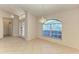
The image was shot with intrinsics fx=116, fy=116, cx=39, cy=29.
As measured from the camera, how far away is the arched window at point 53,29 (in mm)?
3530

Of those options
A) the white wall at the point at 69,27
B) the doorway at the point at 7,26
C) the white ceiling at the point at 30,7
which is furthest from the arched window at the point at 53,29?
the doorway at the point at 7,26

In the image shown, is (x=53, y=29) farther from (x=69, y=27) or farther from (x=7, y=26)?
(x=7, y=26)

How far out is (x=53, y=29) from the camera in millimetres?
3449

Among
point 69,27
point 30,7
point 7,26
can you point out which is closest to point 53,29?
point 69,27

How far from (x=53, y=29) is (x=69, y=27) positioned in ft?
2.70

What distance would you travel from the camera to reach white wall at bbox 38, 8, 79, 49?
373 cm

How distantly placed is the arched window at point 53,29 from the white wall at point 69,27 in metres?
0.15

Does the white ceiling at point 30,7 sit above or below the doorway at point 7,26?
above

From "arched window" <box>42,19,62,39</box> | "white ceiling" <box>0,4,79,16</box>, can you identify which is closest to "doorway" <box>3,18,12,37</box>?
"white ceiling" <box>0,4,79,16</box>

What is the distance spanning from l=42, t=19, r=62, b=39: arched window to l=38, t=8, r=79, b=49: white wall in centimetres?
15

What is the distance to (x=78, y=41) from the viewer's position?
3732 mm

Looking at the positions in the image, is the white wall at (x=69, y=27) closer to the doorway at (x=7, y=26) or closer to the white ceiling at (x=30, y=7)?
the white ceiling at (x=30, y=7)

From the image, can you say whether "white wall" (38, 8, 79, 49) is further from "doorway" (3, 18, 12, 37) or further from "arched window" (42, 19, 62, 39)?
"doorway" (3, 18, 12, 37)
